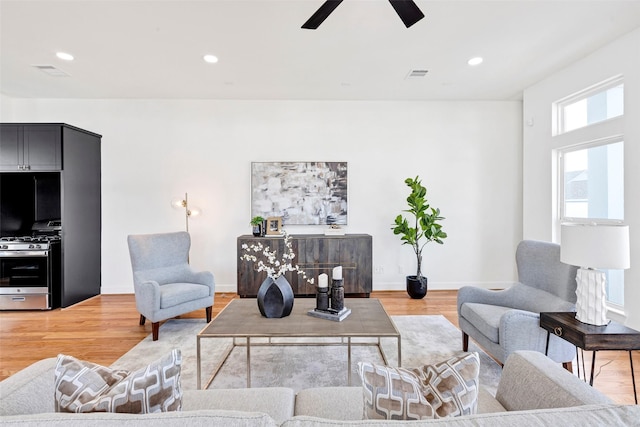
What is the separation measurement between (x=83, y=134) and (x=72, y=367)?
4.53 meters

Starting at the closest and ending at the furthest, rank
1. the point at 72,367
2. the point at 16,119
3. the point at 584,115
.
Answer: the point at 72,367 < the point at 584,115 < the point at 16,119

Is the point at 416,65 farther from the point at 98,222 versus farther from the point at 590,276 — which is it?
the point at 98,222

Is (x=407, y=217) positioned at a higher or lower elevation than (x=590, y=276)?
higher

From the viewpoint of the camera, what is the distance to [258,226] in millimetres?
4480

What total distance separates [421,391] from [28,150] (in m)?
5.19

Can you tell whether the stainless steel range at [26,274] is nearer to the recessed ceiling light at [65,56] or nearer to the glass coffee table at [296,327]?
the recessed ceiling light at [65,56]

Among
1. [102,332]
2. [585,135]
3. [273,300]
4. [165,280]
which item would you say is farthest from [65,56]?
[585,135]

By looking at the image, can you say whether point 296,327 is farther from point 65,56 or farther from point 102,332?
point 65,56

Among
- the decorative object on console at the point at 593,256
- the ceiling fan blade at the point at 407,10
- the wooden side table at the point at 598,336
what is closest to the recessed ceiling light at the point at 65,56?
the ceiling fan blade at the point at 407,10

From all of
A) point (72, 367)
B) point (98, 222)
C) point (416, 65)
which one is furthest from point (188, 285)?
point (416, 65)

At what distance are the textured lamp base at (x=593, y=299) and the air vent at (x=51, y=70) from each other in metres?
5.41

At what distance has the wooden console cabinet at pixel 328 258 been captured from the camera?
434cm

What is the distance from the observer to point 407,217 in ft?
16.0

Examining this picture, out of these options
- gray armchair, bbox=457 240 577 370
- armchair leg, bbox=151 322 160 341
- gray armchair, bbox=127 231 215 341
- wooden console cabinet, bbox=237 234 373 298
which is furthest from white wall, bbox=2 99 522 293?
gray armchair, bbox=457 240 577 370
